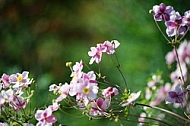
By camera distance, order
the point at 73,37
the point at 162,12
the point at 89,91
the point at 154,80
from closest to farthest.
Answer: the point at 89,91
the point at 162,12
the point at 154,80
the point at 73,37

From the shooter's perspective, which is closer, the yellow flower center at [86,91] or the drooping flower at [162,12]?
the yellow flower center at [86,91]

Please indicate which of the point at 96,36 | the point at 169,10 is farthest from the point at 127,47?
the point at 169,10

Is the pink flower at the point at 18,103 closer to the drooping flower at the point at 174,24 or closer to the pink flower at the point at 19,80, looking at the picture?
the pink flower at the point at 19,80

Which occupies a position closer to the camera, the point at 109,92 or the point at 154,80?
the point at 109,92

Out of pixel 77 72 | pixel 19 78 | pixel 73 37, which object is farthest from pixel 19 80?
pixel 73 37

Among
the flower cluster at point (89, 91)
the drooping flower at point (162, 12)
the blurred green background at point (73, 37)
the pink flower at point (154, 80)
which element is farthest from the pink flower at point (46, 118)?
the blurred green background at point (73, 37)

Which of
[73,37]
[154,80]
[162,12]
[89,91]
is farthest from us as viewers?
[73,37]

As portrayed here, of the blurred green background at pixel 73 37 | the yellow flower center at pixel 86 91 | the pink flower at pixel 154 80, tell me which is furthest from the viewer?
the blurred green background at pixel 73 37

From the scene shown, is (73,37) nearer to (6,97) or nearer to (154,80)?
(154,80)

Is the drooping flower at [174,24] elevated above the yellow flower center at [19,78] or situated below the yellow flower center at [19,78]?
above
